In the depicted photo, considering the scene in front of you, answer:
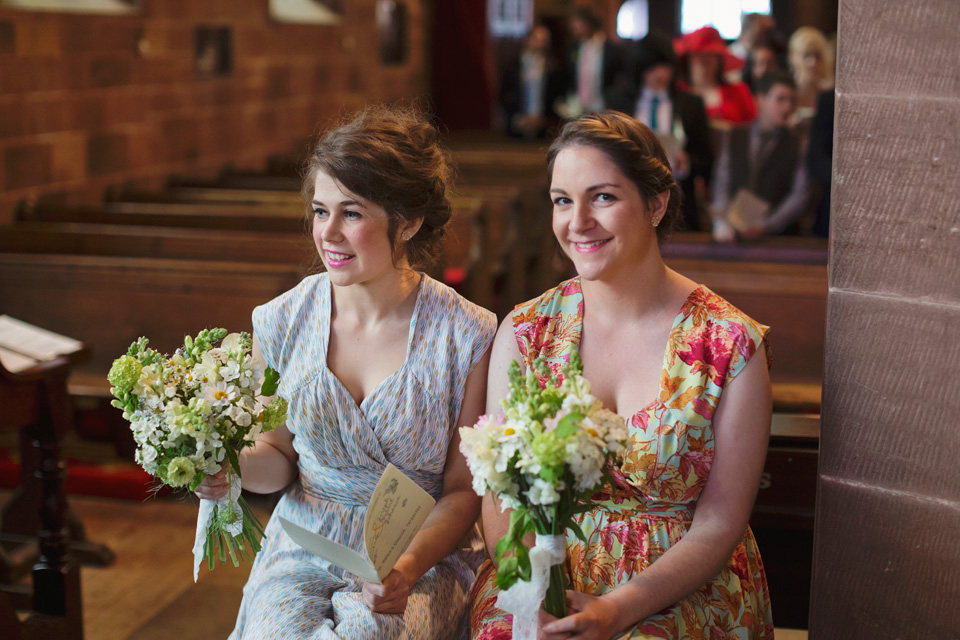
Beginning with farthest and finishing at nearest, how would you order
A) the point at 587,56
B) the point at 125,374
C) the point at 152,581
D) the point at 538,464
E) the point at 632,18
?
the point at 632,18 < the point at 587,56 < the point at 152,581 < the point at 125,374 < the point at 538,464

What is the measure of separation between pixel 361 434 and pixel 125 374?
0.55 meters

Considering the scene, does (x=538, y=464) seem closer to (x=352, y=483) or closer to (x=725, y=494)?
(x=725, y=494)

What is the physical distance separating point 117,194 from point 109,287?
2.29m

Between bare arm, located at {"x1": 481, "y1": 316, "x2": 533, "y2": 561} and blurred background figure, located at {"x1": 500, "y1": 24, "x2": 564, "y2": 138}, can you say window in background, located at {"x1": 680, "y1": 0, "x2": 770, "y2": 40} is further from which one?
bare arm, located at {"x1": 481, "y1": 316, "x2": 533, "y2": 561}

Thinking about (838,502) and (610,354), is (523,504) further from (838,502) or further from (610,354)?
(838,502)

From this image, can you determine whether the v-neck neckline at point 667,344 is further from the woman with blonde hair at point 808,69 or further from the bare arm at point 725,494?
the woman with blonde hair at point 808,69

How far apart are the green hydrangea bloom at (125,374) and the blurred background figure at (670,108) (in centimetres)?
444

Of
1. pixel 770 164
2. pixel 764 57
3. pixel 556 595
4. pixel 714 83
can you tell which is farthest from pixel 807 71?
pixel 556 595

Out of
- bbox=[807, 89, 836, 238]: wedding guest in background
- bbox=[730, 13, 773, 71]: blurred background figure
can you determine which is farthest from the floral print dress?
bbox=[730, 13, 773, 71]: blurred background figure

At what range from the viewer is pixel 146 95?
22.6 ft

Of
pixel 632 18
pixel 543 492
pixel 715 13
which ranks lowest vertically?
pixel 543 492

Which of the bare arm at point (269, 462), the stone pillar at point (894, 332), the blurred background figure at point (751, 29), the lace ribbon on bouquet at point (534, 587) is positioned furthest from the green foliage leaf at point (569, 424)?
the blurred background figure at point (751, 29)

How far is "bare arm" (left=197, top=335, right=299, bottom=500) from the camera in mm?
2262

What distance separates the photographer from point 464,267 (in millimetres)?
5246
